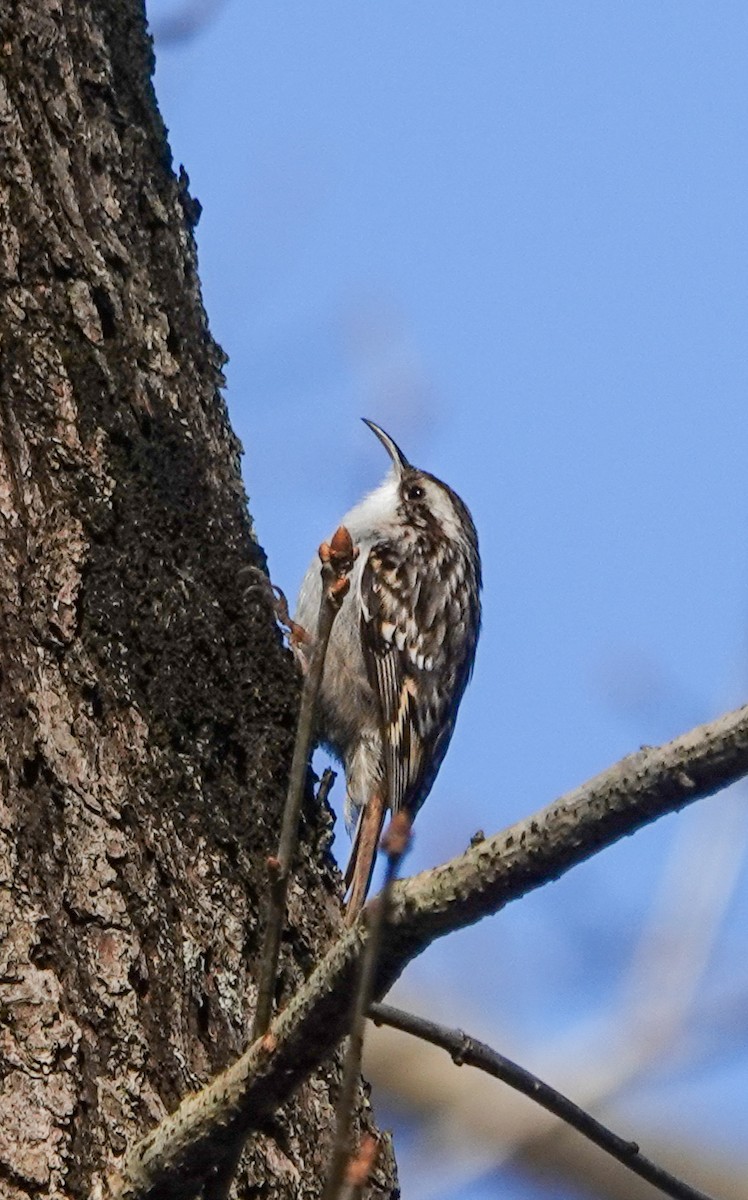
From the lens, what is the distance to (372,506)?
189 inches

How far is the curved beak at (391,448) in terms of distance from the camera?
16.0 ft

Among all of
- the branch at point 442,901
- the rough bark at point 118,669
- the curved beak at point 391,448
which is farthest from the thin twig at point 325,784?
the curved beak at point 391,448

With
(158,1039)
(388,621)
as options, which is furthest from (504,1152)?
(158,1039)

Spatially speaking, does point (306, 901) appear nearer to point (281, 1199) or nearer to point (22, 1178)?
point (281, 1199)

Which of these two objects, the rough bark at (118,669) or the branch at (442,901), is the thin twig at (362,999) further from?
the rough bark at (118,669)

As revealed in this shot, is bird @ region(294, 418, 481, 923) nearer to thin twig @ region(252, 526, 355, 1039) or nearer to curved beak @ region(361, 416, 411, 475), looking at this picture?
curved beak @ region(361, 416, 411, 475)

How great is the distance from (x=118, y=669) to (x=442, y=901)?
0.84 meters

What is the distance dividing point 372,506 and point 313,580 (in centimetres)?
70

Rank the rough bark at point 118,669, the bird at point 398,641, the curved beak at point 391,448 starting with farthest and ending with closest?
the curved beak at point 391,448 → the bird at point 398,641 → the rough bark at point 118,669

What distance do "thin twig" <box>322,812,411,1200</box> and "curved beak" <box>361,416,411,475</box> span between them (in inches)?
134

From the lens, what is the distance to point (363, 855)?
3.61 meters

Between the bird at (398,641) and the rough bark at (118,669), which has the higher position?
the bird at (398,641)

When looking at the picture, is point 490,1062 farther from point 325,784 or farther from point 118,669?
point 325,784

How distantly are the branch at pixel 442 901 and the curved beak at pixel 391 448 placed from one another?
3.27 metres
